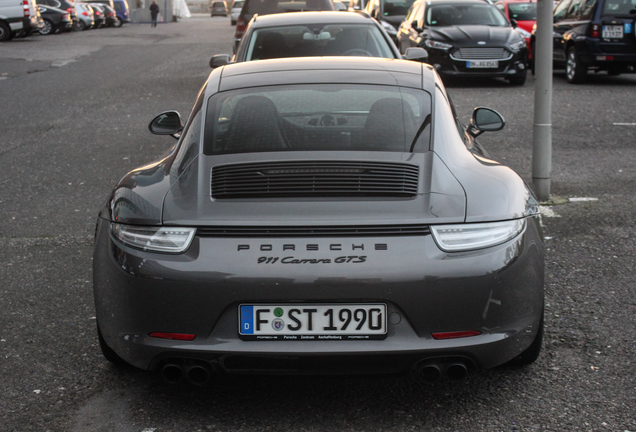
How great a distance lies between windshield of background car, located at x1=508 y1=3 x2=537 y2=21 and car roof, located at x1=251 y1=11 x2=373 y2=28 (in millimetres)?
11334

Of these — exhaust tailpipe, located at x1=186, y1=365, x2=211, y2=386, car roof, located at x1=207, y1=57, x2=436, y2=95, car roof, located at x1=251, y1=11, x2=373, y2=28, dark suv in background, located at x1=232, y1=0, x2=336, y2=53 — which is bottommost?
exhaust tailpipe, located at x1=186, y1=365, x2=211, y2=386

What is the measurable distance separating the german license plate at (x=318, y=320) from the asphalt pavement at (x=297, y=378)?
0.23 metres

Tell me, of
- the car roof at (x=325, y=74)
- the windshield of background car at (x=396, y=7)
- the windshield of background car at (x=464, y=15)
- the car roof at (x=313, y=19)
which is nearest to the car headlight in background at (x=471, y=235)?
the car roof at (x=325, y=74)

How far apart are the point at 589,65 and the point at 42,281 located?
11556 millimetres

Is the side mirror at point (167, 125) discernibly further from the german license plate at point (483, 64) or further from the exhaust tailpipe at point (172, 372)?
the german license plate at point (483, 64)

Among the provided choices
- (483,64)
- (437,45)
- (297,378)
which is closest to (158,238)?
(297,378)

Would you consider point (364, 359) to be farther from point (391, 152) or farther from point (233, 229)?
point (391, 152)

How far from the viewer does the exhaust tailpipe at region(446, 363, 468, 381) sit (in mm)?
2977

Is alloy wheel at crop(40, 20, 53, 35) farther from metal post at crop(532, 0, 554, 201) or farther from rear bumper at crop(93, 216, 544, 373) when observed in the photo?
rear bumper at crop(93, 216, 544, 373)

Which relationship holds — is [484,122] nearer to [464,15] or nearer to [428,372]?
[428,372]

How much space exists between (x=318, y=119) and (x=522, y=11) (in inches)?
674

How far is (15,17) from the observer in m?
28.4

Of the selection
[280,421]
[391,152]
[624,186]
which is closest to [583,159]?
[624,186]

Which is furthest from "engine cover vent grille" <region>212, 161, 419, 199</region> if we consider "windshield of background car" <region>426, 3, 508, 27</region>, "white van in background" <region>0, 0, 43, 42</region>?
"white van in background" <region>0, 0, 43, 42</region>
